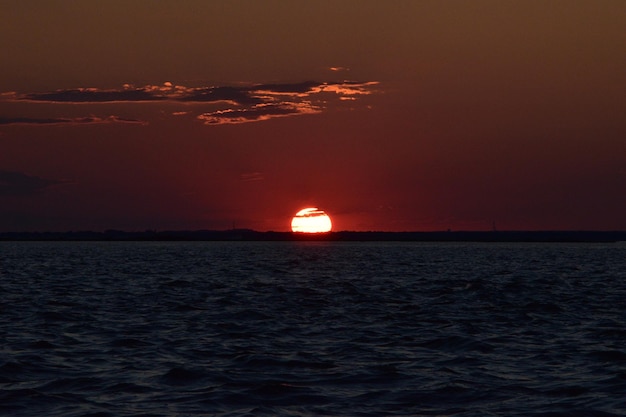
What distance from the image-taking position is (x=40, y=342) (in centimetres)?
2616

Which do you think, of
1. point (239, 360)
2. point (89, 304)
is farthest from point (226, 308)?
point (239, 360)

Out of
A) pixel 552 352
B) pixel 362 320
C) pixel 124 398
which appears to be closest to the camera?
pixel 124 398

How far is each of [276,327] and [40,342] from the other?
26.8 feet

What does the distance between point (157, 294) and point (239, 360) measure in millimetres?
24093

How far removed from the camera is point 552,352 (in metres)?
25.0

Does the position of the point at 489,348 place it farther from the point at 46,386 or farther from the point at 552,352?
the point at 46,386

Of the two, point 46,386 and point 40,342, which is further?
point 40,342

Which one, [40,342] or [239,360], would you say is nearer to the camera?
[239,360]

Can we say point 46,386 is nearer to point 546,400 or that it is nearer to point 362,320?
point 546,400

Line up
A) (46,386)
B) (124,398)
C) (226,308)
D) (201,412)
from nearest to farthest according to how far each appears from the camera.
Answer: (201,412), (124,398), (46,386), (226,308)

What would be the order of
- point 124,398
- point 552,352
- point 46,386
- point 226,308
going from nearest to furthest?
1. point 124,398
2. point 46,386
3. point 552,352
4. point 226,308

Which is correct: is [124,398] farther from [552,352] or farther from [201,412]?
[552,352]

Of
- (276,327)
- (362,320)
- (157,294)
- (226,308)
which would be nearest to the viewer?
(276,327)

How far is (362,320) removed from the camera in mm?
33125
